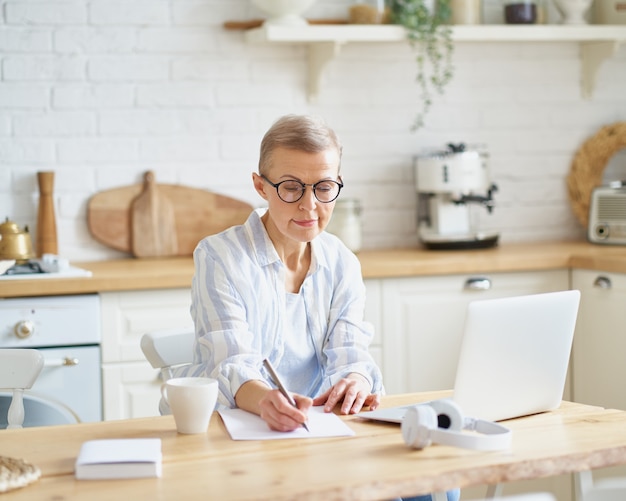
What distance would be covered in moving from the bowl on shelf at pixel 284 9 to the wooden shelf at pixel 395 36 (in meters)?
0.06

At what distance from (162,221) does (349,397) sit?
1.95 metres

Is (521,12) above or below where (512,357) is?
above

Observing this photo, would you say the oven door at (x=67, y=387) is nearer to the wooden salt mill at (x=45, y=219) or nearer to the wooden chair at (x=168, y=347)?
the wooden salt mill at (x=45, y=219)

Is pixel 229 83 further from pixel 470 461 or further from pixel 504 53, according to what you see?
pixel 470 461

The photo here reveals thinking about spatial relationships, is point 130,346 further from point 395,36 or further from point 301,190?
point 395,36

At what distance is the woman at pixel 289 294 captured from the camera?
2.05 m

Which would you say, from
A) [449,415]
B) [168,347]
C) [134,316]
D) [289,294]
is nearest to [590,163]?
[134,316]

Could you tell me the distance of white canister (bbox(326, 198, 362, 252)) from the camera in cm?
368

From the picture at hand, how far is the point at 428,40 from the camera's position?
3721 millimetres

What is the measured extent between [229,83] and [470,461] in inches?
99.1

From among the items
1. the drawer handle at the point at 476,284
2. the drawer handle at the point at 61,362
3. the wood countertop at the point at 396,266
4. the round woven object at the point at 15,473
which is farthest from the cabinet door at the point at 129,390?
A: the round woven object at the point at 15,473

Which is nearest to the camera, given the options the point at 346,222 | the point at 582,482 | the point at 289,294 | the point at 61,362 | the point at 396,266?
the point at 582,482

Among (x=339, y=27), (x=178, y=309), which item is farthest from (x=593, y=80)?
(x=178, y=309)

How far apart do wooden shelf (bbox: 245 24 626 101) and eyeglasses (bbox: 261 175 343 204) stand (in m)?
1.57
